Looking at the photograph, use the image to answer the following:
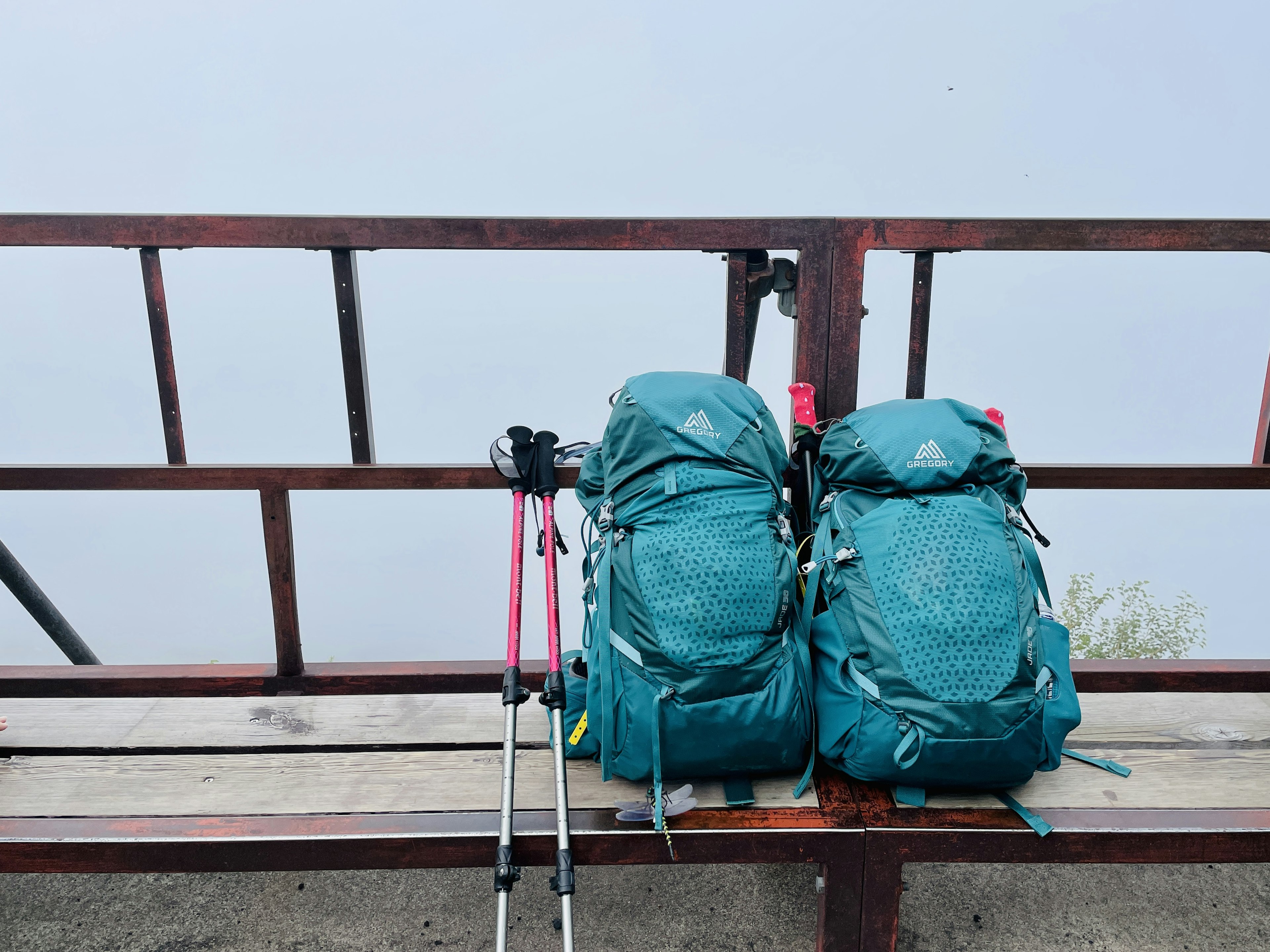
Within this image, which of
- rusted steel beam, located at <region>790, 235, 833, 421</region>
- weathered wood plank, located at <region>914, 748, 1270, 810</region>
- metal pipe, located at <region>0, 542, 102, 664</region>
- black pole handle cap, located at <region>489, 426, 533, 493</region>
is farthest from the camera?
metal pipe, located at <region>0, 542, 102, 664</region>

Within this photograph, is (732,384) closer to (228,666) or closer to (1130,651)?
(228,666)

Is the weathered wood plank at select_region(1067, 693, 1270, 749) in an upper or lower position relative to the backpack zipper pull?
lower

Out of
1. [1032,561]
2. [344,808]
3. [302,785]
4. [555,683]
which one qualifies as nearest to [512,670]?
[555,683]

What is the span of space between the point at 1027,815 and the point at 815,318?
1.22 metres

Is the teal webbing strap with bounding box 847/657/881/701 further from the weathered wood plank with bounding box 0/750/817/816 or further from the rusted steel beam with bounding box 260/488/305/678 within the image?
the rusted steel beam with bounding box 260/488/305/678

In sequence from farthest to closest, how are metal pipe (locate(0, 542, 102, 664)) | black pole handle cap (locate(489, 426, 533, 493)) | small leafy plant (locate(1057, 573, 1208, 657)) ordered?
small leafy plant (locate(1057, 573, 1208, 657)) → metal pipe (locate(0, 542, 102, 664)) → black pole handle cap (locate(489, 426, 533, 493))

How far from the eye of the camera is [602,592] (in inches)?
62.4

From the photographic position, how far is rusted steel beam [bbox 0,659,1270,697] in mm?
2105

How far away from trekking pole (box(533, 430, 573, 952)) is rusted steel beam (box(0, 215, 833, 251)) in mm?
499

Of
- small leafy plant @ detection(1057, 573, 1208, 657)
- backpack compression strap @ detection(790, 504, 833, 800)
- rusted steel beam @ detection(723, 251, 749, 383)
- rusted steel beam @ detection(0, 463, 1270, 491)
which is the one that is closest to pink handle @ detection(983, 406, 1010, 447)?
rusted steel beam @ detection(0, 463, 1270, 491)

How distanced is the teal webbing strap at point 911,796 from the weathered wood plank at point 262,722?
2.70 feet

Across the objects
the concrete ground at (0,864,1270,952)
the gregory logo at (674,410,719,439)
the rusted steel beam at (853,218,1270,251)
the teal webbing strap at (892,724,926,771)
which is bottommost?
the concrete ground at (0,864,1270,952)

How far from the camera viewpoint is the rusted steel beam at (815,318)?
6.35 feet

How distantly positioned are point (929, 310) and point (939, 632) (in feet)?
3.13
